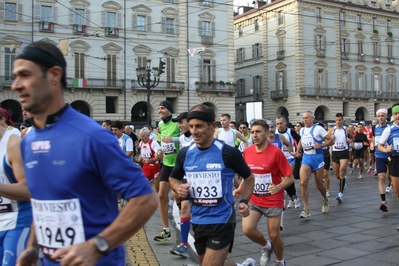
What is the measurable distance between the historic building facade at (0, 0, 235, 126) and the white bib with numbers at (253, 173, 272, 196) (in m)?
31.4

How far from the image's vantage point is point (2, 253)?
3506 millimetres

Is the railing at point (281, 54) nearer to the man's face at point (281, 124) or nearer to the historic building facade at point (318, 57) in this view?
the historic building facade at point (318, 57)

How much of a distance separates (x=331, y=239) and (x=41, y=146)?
5.93m

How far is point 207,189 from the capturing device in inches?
172

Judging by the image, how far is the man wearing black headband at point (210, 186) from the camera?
168 inches

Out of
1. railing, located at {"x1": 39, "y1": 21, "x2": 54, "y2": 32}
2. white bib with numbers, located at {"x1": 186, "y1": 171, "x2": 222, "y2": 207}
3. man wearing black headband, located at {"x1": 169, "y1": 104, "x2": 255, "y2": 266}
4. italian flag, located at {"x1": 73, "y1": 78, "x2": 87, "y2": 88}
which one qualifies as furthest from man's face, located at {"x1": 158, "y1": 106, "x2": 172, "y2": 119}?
railing, located at {"x1": 39, "y1": 21, "x2": 54, "y2": 32}

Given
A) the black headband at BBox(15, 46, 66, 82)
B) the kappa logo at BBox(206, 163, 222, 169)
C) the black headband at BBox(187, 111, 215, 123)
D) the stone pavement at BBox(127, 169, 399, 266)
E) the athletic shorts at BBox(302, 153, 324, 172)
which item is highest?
the black headband at BBox(15, 46, 66, 82)

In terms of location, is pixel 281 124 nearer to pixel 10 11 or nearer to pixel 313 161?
pixel 313 161

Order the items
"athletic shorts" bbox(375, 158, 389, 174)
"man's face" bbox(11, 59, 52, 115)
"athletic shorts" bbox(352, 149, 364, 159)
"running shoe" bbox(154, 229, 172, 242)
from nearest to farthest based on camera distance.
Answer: "man's face" bbox(11, 59, 52, 115) < "running shoe" bbox(154, 229, 172, 242) < "athletic shorts" bbox(375, 158, 389, 174) < "athletic shorts" bbox(352, 149, 364, 159)

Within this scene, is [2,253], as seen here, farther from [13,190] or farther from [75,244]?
[75,244]

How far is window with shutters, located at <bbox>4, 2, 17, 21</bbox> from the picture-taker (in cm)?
3722

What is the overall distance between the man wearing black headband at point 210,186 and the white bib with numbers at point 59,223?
2073 mm

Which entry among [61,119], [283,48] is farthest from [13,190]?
[283,48]

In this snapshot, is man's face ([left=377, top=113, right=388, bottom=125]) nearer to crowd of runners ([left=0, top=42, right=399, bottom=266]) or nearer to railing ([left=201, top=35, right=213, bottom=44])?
crowd of runners ([left=0, top=42, right=399, bottom=266])
